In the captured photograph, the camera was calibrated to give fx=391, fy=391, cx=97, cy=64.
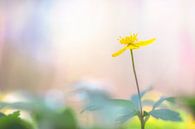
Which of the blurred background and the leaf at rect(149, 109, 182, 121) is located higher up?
the blurred background

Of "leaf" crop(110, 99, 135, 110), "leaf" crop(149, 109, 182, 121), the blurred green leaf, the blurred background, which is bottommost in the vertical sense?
"leaf" crop(149, 109, 182, 121)

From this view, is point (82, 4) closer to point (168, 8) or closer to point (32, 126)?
point (168, 8)

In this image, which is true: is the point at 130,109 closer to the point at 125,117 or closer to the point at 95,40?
the point at 125,117

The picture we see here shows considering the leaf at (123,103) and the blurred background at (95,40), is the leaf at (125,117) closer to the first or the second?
the leaf at (123,103)

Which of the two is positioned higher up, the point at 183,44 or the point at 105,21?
the point at 105,21

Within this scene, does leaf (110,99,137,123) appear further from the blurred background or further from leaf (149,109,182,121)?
the blurred background

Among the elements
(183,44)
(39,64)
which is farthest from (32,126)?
(183,44)

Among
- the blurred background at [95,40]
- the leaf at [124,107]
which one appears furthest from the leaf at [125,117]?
the blurred background at [95,40]

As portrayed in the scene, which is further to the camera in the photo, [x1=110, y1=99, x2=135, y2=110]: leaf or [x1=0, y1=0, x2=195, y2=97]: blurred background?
[x1=0, y1=0, x2=195, y2=97]: blurred background

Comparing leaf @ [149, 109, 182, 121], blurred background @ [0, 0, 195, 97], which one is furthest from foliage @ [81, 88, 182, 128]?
blurred background @ [0, 0, 195, 97]
